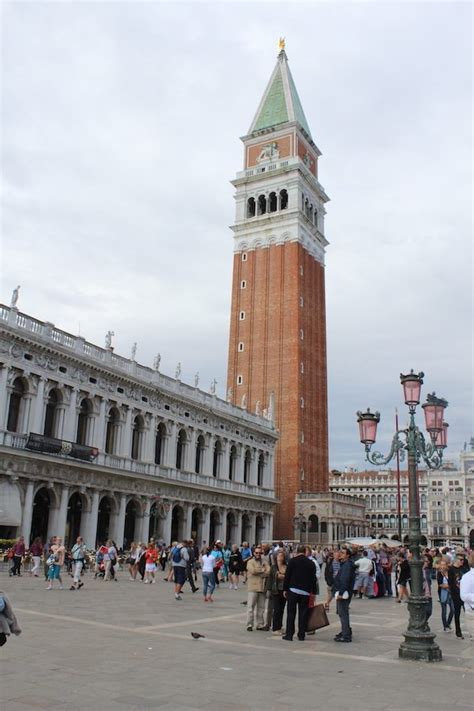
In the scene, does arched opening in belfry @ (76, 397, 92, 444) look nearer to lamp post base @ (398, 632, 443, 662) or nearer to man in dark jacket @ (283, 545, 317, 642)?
man in dark jacket @ (283, 545, 317, 642)

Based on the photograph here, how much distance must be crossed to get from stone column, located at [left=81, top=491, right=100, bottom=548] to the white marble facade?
0.06 metres

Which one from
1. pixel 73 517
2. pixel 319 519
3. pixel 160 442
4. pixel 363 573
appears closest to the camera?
pixel 363 573

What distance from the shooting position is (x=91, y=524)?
3522 cm

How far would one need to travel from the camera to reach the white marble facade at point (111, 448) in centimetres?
3136

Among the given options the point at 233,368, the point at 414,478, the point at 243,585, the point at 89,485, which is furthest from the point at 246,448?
the point at 414,478

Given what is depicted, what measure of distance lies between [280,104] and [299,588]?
69.8 m

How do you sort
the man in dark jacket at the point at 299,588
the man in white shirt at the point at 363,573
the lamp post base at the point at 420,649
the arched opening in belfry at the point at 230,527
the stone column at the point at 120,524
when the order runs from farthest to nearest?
the arched opening in belfry at the point at 230,527 → the stone column at the point at 120,524 → the man in white shirt at the point at 363,573 → the man in dark jacket at the point at 299,588 → the lamp post base at the point at 420,649

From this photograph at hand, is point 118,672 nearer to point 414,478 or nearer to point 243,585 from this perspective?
point 414,478

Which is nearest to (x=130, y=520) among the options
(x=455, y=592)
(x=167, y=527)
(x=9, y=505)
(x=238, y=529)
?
(x=167, y=527)

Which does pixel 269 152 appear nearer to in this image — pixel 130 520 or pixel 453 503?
pixel 130 520

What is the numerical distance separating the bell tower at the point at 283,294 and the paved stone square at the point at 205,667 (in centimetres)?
Answer: 4581

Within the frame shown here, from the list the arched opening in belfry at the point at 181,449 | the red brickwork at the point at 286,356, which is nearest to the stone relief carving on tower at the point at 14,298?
the arched opening in belfry at the point at 181,449

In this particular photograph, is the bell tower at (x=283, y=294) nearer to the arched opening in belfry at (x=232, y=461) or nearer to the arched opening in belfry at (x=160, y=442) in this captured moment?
the arched opening in belfry at (x=232, y=461)

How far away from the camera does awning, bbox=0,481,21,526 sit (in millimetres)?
29766
